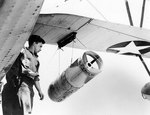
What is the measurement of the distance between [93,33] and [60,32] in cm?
35

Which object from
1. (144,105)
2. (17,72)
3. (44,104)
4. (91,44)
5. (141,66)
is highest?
(17,72)

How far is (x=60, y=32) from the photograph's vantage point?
12.3 feet

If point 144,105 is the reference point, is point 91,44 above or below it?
above

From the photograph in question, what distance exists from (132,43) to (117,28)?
0.57 metres

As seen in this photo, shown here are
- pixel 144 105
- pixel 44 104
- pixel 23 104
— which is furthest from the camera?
pixel 144 105

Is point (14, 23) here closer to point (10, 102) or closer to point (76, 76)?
point (10, 102)

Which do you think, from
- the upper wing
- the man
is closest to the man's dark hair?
the man

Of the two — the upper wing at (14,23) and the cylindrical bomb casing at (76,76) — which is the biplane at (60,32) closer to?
the upper wing at (14,23)

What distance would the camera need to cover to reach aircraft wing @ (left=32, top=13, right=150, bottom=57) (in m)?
3.42

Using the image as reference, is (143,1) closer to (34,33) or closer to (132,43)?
(132,43)

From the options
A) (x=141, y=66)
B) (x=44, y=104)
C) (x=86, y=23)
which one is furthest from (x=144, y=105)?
(x=86, y=23)

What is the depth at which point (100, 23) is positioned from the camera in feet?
11.6

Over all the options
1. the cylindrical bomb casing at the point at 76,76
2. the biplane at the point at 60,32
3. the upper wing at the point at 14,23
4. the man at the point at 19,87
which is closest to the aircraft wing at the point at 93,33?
the biplane at the point at 60,32

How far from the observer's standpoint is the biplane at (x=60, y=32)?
7.72 feet
